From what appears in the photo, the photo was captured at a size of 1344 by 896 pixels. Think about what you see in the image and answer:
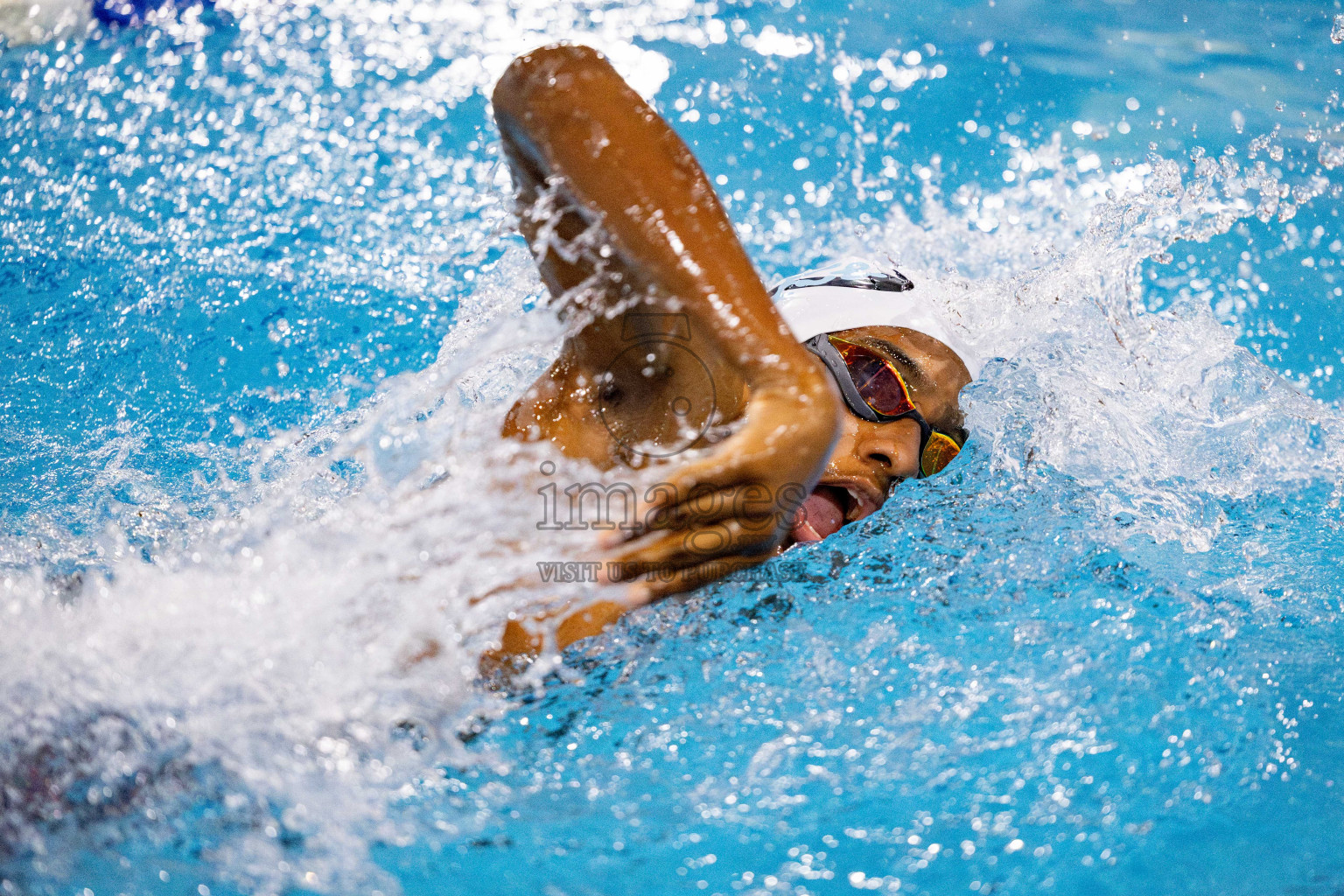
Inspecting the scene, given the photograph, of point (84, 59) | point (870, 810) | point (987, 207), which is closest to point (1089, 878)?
point (870, 810)

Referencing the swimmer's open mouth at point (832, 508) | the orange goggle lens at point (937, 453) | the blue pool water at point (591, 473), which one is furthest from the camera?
the orange goggle lens at point (937, 453)

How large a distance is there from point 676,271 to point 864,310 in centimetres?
99

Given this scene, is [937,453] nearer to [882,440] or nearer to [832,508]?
[882,440]

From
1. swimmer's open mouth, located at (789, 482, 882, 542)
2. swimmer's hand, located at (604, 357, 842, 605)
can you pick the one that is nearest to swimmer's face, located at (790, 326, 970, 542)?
swimmer's open mouth, located at (789, 482, 882, 542)

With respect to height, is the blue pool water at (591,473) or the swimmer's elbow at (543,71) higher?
the swimmer's elbow at (543,71)

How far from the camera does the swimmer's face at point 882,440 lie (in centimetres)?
205

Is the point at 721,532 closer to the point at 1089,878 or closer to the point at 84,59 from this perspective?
the point at 1089,878

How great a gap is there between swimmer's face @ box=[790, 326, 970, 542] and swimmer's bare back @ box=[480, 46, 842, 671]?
1.93ft

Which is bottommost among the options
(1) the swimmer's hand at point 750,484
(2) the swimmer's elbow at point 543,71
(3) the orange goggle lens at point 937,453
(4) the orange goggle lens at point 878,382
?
(3) the orange goggle lens at point 937,453

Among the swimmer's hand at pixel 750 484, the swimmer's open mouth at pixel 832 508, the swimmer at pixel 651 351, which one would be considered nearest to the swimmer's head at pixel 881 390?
the swimmer's open mouth at pixel 832 508

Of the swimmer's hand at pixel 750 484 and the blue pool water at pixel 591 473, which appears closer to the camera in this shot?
the swimmer's hand at pixel 750 484

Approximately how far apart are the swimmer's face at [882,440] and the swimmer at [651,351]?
591mm

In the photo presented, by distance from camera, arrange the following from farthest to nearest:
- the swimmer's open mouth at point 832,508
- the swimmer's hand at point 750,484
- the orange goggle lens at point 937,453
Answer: the orange goggle lens at point 937,453 < the swimmer's open mouth at point 832,508 < the swimmer's hand at point 750,484

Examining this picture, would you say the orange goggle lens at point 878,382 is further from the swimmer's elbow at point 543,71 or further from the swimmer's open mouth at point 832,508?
the swimmer's elbow at point 543,71
